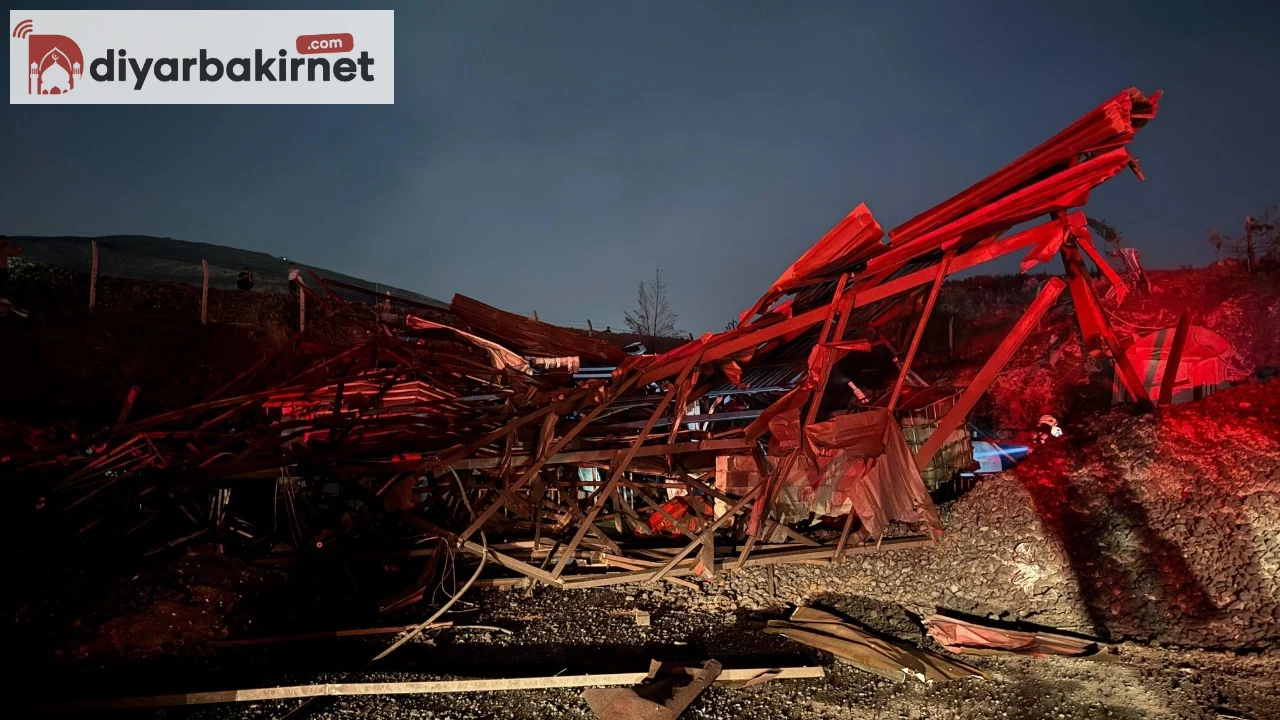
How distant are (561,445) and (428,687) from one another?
239 cm

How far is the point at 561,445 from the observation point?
5949 millimetres

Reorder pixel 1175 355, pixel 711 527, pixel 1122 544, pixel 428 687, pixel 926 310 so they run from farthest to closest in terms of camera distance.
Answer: pixel 711 527 < pixel 1175 355 < pixel 1122 544 < pixel 926 310 < pixel 428 687

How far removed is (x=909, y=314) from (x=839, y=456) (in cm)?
144

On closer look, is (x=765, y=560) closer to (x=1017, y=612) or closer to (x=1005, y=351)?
(x=1017, y=612)

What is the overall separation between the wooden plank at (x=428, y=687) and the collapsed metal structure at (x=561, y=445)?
1497mm

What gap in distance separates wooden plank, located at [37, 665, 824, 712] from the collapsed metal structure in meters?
1.50

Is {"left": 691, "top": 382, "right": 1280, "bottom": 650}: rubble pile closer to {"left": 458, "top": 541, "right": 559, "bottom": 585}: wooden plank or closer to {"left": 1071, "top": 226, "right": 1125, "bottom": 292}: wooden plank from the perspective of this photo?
{"left": 458, "top": 541, "right": 559, "bottom": 585}: wooden plank

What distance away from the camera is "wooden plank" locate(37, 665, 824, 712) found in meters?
3.92

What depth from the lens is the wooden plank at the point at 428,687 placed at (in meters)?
3.92

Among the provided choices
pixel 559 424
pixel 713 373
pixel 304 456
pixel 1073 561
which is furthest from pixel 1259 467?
pixel 304 456

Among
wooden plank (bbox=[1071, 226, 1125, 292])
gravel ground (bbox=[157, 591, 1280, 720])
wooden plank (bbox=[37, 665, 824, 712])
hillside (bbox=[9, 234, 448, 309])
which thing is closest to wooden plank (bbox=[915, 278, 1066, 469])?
wooden plank (bbox=[1071, 226, 1125, 292])

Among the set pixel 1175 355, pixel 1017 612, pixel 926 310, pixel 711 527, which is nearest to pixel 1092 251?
pixel 926 310

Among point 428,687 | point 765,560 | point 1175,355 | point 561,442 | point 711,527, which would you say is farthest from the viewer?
point 765,560

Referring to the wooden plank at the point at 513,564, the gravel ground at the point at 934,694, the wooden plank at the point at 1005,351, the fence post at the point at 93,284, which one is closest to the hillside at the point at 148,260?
the fence post at the point at 93,284
